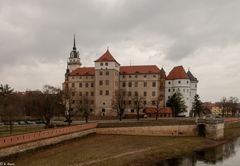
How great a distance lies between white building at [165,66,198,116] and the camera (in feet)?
277

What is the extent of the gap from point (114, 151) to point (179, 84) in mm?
48353

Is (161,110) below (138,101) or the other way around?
below

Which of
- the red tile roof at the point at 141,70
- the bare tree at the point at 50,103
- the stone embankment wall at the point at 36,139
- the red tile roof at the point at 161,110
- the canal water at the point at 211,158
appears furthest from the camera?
the red tile roof at the point at 141,70

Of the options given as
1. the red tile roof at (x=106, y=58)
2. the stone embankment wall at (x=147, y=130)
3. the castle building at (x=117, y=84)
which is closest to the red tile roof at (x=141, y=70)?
the castle building at (x=117, y=84)

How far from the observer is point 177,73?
8625 centimetres

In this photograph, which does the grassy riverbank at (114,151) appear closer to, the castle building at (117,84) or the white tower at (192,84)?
the castle building at (117,84)

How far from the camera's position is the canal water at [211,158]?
37.6 metres

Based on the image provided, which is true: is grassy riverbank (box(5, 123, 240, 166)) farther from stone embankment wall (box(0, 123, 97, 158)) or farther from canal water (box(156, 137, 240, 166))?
canal water (box(156, 137, 240, 166))

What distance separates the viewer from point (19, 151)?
111 ft

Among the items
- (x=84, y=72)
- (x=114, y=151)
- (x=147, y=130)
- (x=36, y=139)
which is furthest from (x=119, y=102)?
(x=36, y=139)

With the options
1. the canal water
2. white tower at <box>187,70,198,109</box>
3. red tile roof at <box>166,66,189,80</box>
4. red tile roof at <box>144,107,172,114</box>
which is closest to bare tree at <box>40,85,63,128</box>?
red tile roof at <box>144,107,172,114</box>

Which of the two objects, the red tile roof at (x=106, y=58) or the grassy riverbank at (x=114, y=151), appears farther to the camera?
the red tile roof at (x=106, y=58)

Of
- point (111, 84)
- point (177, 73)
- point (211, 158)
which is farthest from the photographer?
point (177, 73)

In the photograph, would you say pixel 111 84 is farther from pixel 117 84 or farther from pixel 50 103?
pixel 50 103
